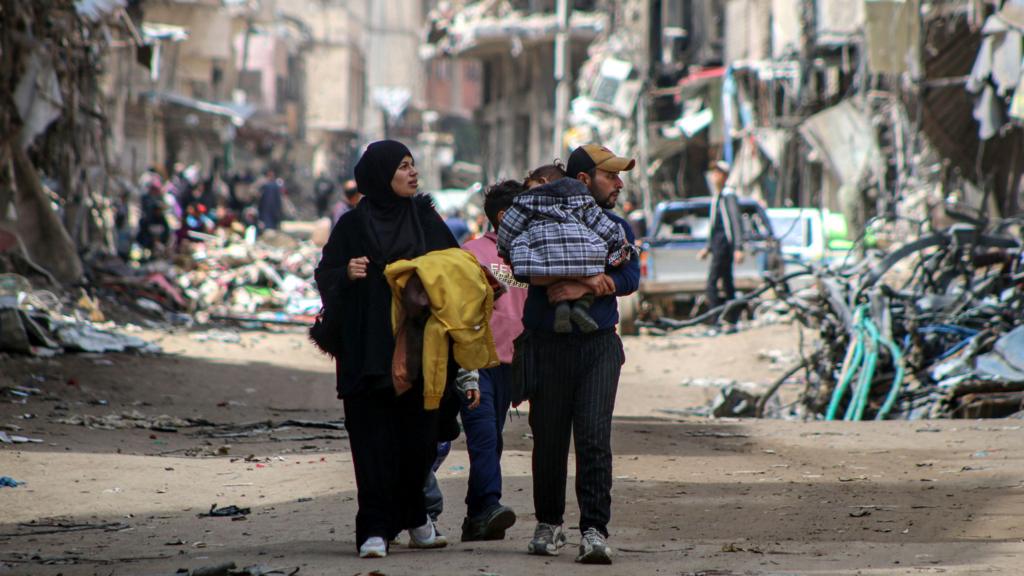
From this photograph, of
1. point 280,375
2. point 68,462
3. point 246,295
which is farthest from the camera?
point 246,295

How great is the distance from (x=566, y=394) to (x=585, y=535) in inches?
20.5

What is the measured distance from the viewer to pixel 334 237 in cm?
545

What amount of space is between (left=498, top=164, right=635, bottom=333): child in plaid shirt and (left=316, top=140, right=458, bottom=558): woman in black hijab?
0.31 metres

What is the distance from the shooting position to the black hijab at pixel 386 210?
533 cm

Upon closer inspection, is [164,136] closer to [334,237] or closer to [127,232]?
[127,232]

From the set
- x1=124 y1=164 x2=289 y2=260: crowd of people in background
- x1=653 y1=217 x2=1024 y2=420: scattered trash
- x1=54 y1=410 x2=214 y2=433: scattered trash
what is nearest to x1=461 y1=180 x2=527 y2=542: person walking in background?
x1=54 y1=410 x2=214 y2=433: scattered trash

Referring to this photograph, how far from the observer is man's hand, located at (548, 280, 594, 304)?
529cm

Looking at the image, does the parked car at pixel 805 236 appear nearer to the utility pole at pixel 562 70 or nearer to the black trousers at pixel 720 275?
the black trousers at pixel 720 275

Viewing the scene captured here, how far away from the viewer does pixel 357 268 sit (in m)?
5.26

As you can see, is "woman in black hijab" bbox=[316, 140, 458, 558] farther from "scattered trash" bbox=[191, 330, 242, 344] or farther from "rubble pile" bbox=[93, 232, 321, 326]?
"rubble pile" bbox=[93, 232, 321, 326]

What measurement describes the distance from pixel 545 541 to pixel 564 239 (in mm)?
1107

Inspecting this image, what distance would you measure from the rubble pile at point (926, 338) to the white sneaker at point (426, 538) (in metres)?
5.55

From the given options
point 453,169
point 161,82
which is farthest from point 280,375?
point 453,169

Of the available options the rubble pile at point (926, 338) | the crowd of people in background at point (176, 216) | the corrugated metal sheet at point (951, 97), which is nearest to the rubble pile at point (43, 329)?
the rubble pile at point (926, 338)
